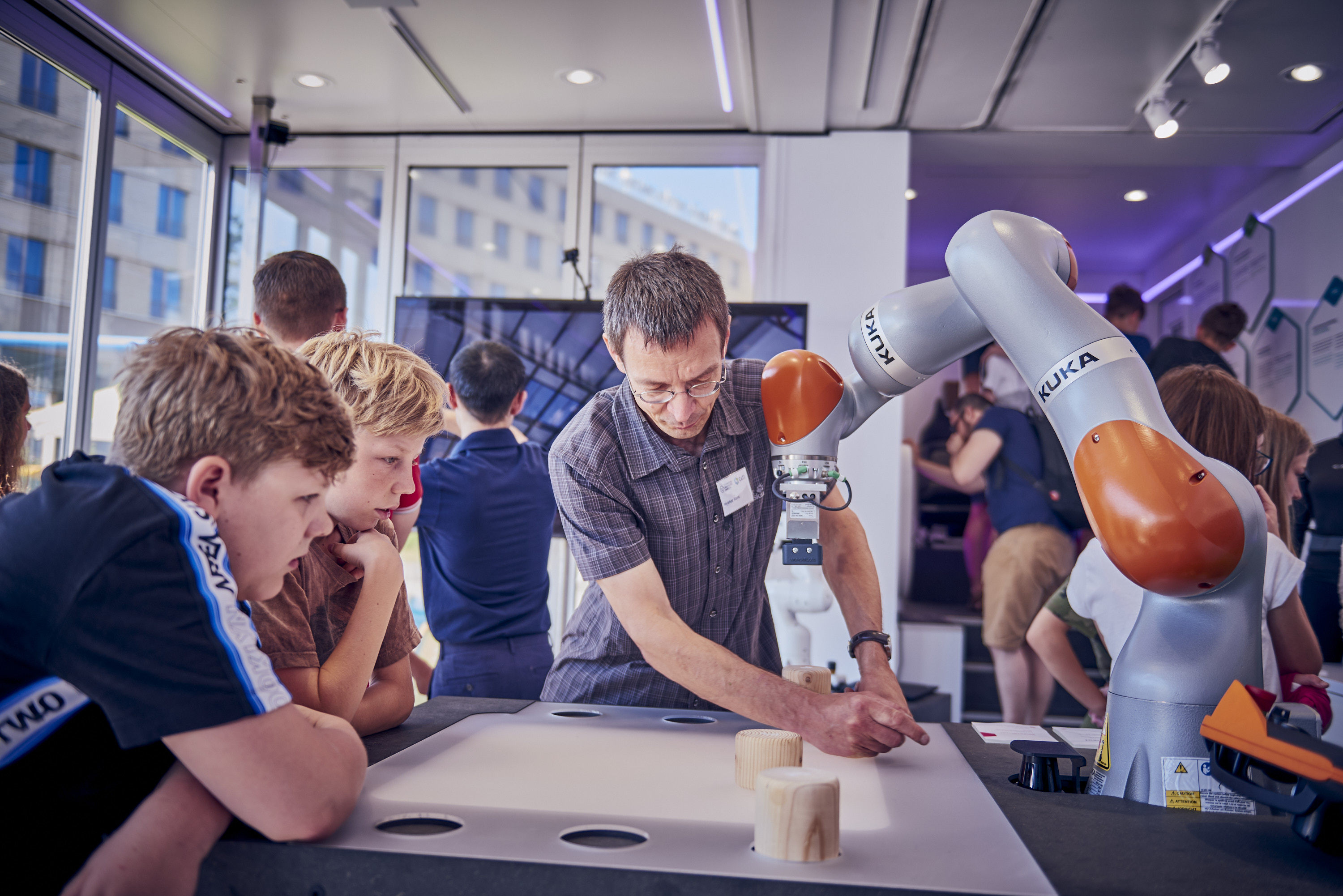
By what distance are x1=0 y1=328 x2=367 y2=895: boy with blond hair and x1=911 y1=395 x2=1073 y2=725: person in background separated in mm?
2964

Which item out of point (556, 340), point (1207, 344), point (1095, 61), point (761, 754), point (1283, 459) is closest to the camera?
point (761, 754)

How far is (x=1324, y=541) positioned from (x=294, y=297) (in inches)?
139

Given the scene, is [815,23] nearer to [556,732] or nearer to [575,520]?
[575,520]

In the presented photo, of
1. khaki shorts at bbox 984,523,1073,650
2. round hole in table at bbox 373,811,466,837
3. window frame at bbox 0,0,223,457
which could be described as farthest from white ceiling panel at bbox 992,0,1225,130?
window frame at bbox 0,0,223,457

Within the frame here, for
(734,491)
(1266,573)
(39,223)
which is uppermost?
(39,223)

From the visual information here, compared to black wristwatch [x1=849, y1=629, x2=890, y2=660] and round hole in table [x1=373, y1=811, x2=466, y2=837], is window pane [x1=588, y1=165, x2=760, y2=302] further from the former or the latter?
A: round hole in table [x1=373, y1=811, x2=466, y2=837]

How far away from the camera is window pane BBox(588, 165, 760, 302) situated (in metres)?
3.93

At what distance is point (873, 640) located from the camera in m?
1.39

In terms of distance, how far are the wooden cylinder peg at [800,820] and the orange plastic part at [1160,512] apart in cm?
37

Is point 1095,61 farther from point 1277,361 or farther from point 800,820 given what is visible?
point 800,820

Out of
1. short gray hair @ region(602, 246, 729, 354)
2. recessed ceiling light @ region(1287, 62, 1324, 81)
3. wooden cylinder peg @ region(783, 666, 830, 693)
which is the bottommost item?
wooden cylinder peg @ region(783, 666, 830, 693)

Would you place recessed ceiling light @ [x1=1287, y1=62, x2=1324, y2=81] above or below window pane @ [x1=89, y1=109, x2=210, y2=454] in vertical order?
above

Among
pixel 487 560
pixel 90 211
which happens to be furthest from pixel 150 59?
pixel 487 560

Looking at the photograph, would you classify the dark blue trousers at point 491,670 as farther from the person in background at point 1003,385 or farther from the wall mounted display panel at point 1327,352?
the wall mounted display panel at point 1327,352
